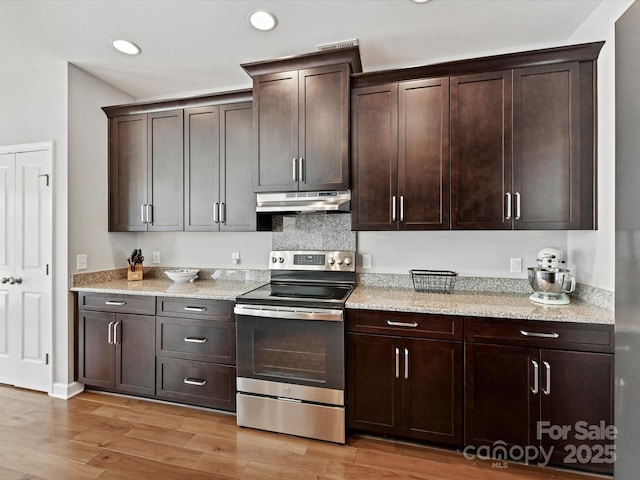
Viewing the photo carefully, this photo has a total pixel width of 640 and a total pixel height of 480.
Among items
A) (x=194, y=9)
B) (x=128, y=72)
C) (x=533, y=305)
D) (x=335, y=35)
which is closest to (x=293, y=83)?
(x=335, y=35)

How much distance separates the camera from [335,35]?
2373mm

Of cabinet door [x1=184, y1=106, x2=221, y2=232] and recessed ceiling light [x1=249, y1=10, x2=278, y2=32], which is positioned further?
cabinet door [x1=184, y1=106, x2=221, y2=232]

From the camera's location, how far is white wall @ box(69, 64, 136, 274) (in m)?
2.85

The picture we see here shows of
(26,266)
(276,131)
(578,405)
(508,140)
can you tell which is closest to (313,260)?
(276,131)

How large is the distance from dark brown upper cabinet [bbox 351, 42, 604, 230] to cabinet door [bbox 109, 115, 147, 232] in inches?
85.0

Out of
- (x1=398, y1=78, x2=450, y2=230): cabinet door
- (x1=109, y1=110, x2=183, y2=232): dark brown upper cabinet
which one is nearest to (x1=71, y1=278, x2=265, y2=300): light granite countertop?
(x1=109, y1=110, x2=183, y2=232): dark brown upper cabinet

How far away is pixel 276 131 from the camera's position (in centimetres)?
259

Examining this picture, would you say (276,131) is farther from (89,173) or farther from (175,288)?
(89,173)

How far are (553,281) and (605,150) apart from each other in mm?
865

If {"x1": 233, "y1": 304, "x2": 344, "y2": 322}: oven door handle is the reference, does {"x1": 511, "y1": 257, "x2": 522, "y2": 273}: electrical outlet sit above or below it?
above

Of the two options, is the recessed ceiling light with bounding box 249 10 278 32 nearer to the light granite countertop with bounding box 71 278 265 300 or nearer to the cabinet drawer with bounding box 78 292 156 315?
the light granite countertop with bounding box 71 278 265 300

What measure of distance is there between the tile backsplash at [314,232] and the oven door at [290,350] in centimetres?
83

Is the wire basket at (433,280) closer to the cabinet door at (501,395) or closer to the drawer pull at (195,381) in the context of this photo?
the cabinet door at (501,395)

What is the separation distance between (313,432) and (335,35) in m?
2.84
